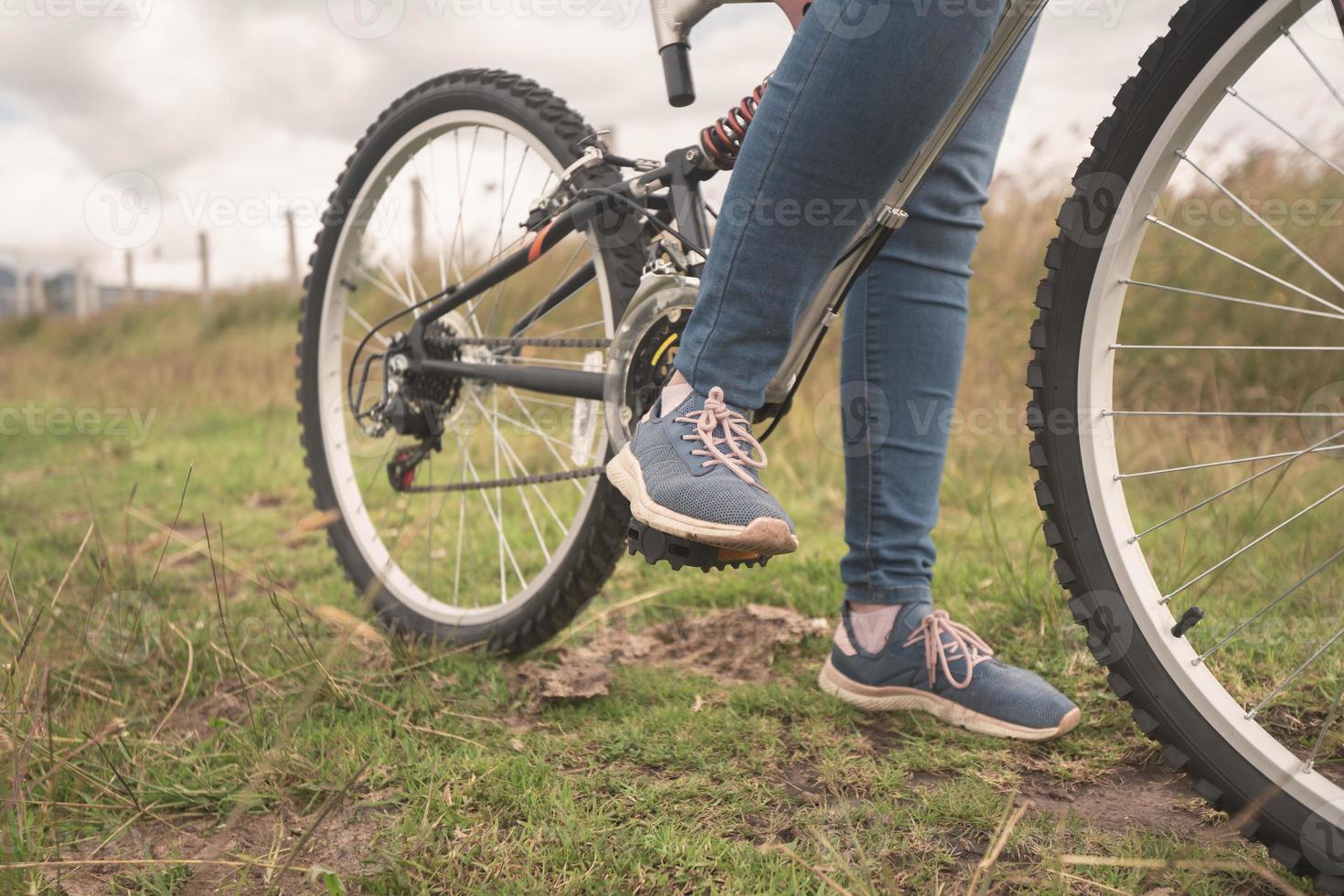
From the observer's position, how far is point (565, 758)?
1.36 meters

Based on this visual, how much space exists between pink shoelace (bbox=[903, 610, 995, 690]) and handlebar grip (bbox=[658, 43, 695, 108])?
905 millimetres

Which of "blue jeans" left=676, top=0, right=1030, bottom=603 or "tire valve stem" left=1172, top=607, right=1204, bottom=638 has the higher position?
"blue jeans" left=676, top=0, right=1030, bottom=603

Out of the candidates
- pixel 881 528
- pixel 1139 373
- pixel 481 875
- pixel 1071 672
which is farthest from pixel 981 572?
pixel 1139 373

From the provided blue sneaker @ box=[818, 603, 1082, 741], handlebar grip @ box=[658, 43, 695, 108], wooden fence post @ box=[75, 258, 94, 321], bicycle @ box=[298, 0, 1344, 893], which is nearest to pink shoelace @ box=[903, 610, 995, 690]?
blue sneaker @ box=[818, 603, 1082, 741]

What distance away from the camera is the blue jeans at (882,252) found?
1.12 meters

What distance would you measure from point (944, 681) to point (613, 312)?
2.56 ft

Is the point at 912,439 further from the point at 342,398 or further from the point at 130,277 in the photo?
the point at 130,277

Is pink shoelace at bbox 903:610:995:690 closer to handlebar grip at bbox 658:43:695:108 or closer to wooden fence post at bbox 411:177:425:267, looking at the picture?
handlebar grip at bbox 658:43:695:108

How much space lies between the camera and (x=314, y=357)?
7.32 ft

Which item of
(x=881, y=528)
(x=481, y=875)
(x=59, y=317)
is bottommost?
(x=481, y=875)

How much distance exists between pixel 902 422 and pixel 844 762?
53 cm

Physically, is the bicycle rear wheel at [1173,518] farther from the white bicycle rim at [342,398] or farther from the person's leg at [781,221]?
the white bicycle rim at [342,398]

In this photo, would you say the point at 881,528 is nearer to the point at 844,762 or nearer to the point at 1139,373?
the point at 844,762

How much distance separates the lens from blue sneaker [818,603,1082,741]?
143 centimetres
